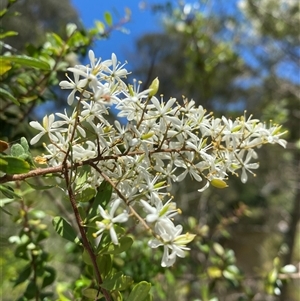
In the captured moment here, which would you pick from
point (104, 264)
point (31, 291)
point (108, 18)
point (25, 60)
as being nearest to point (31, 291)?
point (31, 291)

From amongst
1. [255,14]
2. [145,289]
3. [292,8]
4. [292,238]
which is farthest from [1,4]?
[292,8]

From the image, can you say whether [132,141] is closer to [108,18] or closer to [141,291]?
[141,291]

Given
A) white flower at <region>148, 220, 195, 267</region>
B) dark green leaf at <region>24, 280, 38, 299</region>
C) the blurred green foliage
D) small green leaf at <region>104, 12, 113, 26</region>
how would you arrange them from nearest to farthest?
white flower at <region>148, 220, 195, 267</region> < the blurred green foliage < dark green leaf at <region>24, 280, 38, 299</region> < small green leaf at <region>104, 12, 113, 26</region>

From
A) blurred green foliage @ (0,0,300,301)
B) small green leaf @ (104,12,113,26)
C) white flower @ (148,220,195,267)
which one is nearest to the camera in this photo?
white flower @ (148,220,195,267)

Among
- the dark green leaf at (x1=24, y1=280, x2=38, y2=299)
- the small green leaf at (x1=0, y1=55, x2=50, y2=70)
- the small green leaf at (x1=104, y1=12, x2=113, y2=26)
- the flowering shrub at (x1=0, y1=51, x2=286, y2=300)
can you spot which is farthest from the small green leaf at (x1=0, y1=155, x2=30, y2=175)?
the small green leaf at (x1=104, y1=12, x2=113, y2=26)

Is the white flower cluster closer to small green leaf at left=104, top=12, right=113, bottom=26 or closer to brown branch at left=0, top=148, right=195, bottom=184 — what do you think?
brown branch at left=0, top=148, right=195, bottom=184

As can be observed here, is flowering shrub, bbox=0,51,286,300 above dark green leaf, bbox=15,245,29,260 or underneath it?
above

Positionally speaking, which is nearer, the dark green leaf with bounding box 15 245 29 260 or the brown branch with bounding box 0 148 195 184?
the brown branch with bounding box 0 148 195 184

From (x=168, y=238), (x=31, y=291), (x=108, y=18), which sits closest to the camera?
(x=168, y=238)
